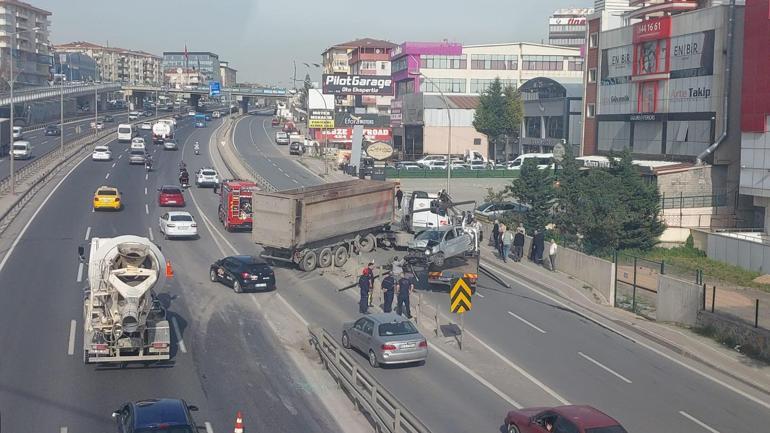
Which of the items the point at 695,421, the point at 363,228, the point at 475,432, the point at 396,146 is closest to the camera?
the point at 475,432

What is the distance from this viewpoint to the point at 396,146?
112 metres

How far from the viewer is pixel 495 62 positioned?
110 metres

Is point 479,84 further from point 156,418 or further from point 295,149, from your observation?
point 156,418

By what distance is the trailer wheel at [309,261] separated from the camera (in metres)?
35.5

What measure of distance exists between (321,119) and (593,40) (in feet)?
97.5

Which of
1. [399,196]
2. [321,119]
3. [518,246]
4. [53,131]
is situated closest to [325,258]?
[518,246]

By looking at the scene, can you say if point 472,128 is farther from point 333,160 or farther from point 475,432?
point 475,432

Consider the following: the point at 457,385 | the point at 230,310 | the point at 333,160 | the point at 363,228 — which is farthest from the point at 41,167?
the point at 457,385

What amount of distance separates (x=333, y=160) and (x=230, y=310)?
190ft

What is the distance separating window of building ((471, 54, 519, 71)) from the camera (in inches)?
4313

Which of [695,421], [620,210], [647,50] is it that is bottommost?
[695,421]

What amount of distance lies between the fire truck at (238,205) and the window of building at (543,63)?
72.1m

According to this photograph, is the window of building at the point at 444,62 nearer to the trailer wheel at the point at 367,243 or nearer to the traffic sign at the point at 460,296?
the trailer wheel at the point at 367,243

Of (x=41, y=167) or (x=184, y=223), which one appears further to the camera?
(x=41, y=167)
